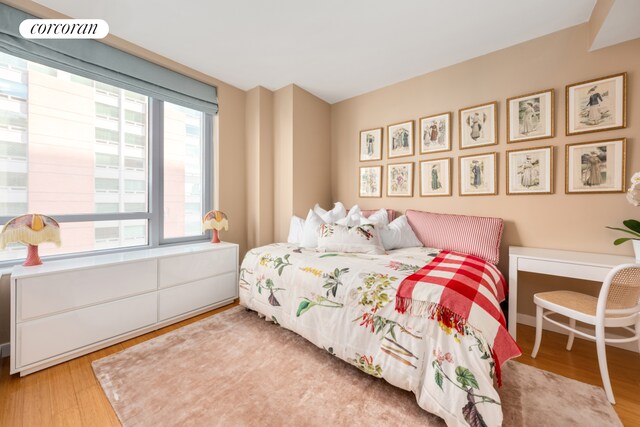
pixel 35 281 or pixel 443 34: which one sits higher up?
pixel 443 34

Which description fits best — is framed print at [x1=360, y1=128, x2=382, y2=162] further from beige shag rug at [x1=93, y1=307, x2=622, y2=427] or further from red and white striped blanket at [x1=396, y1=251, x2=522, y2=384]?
beige shag rug at [x1=93, y1=307, x2=622, y2=427]

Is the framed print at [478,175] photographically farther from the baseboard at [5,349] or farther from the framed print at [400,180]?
the baseboard at [5,349]

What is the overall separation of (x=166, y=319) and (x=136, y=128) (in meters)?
1.92

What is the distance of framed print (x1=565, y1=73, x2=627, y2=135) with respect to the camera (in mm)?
1899

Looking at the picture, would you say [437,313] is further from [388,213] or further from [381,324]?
[388,213]

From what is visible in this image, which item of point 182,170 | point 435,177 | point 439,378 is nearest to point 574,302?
point 439,378

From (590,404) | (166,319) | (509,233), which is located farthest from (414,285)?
(166,319)

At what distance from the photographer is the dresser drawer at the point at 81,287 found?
1.59 m

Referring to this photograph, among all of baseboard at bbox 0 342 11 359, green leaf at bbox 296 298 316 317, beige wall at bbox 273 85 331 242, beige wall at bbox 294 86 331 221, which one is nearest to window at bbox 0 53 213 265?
baseboard at bbox 0 342 11 359

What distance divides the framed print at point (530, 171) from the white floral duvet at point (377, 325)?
0.98 meters

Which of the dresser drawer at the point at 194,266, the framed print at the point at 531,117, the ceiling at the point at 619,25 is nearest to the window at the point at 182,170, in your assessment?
the dresser drawer at the point at 194,266

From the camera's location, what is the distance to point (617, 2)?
1.56 m

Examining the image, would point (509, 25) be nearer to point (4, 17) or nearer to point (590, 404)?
point (590, 404)

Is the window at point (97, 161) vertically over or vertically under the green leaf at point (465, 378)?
over
